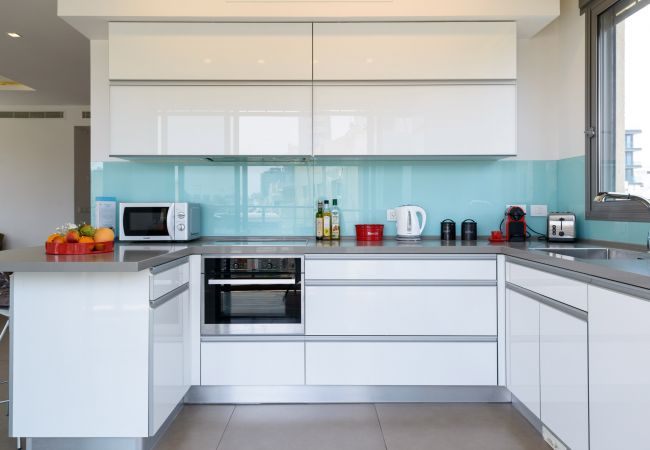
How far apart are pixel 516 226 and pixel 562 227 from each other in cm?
27

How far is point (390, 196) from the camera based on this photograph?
3367 mm

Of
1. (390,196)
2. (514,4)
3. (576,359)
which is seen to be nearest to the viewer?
(576,359)

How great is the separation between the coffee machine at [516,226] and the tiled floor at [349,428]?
1060mm

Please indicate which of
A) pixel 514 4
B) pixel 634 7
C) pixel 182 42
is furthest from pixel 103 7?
pixel 634 7

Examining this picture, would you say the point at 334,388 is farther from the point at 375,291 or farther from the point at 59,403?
the point at 59,403

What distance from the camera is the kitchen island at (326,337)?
184cm

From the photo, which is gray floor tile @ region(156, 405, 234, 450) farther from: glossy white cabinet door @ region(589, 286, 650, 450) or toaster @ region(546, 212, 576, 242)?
toaster @ region(546, 212, 576, 242)

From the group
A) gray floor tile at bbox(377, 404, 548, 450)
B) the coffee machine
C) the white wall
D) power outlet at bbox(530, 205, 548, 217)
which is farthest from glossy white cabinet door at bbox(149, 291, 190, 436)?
the white wall

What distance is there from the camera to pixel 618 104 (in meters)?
2.74

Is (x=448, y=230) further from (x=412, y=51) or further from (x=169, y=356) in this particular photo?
(x=169, y=356)

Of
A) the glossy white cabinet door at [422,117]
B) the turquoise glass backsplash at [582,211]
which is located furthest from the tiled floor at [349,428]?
the glossy white cabinet door at [422,117]

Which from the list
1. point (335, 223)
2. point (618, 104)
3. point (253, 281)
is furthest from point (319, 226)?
point (618, 104)

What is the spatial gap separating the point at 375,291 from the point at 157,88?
180 cm

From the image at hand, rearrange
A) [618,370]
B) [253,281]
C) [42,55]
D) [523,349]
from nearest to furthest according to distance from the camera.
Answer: [618,370] < [523,349] < [253,281] < [42,55]
